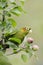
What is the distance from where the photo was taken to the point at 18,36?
624 mm

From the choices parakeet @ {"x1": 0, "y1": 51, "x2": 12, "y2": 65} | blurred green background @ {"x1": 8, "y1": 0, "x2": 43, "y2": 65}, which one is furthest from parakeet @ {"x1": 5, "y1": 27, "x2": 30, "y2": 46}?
blurred green background @ {"x1": 8, "y1": 0, "x2": 43, "y2": 65}

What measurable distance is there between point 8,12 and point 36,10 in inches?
25.3

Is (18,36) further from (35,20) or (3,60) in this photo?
(35,20)

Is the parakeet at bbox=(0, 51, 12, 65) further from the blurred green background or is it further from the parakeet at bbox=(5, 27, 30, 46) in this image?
the blurred green background

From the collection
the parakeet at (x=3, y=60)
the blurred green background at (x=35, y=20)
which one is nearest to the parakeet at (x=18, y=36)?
the parakeet at (x=3, y=60)

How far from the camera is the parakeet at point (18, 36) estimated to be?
61cm

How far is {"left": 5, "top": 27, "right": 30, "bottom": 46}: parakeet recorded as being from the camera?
607mm

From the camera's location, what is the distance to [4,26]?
61 cm

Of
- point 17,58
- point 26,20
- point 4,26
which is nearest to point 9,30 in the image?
point 4,26

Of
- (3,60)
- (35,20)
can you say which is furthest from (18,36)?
(35,20)

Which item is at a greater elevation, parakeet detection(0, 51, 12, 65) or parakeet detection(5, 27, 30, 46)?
parakeet detection(5, 27, 30, 46)

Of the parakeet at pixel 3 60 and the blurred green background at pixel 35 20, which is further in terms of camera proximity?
the blurred green background at pixel 35 20

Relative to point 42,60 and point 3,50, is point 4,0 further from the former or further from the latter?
point 42,60

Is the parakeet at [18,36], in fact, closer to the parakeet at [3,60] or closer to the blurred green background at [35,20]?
the parakeet at [3,60]
